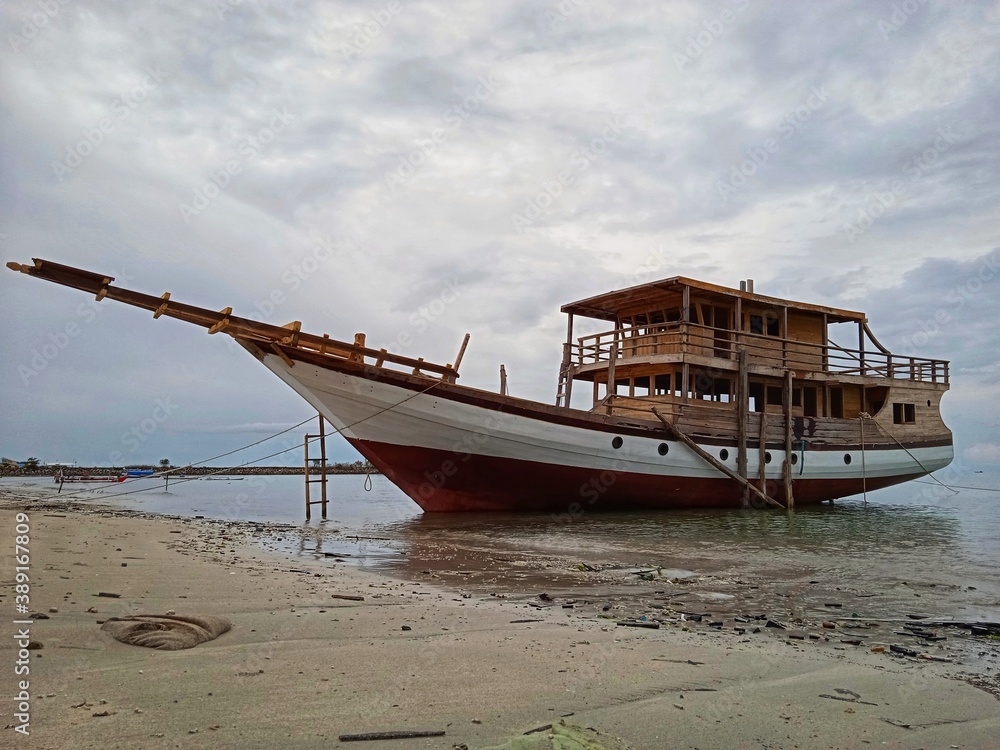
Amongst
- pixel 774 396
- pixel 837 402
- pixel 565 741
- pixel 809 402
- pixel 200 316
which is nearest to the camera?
pixel 565 741

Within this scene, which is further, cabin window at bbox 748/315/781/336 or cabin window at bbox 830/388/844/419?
cabin window at bbox 830/388/844/419

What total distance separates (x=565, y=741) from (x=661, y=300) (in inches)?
714

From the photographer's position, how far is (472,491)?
1576 cm

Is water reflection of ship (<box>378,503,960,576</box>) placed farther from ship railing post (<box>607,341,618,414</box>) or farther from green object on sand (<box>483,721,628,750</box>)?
green object on sand (<box>483,721,628,750</box>)

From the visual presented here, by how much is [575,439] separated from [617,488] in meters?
2.07

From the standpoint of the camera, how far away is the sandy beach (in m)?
2.82

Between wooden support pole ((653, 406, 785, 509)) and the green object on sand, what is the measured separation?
48.2ft

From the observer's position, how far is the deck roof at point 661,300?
18281mm

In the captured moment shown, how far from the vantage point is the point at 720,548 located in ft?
36.3

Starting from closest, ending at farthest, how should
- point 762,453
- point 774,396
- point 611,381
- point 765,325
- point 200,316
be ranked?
point 200,316 → point 611,381 → point 762,453 → point 765,325 → point 774,396

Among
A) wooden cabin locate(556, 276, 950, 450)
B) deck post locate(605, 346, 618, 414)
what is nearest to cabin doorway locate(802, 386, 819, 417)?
wooden cabin locate(556, 276, 950, 450)

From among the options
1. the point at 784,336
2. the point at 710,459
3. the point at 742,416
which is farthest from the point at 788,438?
the point at 710,459

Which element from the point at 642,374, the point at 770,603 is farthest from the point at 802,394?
the point at 770,603

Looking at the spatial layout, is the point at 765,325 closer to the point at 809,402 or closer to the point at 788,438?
the point at 809,402
